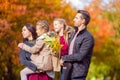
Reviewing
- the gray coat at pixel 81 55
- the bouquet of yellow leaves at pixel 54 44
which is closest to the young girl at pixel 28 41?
the bouquet of yellow leaves at pixel 54 44

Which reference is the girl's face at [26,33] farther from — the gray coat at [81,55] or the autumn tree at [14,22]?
the autumn tree at [14,22]

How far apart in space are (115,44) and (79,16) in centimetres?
3966

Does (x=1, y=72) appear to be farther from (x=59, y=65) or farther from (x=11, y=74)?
(x=59, y=65)

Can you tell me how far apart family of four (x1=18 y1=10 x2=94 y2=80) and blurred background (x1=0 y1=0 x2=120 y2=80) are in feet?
49.7

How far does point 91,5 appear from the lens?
5334 cm

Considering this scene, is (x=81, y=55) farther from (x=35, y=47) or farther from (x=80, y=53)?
(x=35, y=47)

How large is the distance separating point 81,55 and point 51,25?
19.2 meters

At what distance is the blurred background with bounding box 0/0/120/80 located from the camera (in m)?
26.1

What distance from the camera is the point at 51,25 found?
2784cm

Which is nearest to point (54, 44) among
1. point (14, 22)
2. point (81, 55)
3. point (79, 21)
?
point (79, 21)

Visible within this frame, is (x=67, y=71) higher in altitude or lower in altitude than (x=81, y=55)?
lower

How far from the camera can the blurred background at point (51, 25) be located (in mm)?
26062

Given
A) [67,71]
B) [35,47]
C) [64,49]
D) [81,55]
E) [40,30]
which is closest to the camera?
[81,55]

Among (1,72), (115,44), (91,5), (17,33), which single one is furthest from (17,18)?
(91,5)
